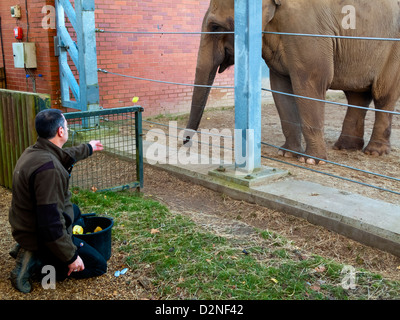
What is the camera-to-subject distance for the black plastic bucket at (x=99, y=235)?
365cm

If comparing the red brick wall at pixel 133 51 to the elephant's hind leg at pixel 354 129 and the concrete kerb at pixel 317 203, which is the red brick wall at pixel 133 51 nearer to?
the concrete kerb at pixel 317 203

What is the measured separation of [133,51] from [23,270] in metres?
7.42

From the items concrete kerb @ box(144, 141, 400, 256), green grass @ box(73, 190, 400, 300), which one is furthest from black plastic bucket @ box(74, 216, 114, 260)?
concrete kerb @ box(144, 141, 400, 256)

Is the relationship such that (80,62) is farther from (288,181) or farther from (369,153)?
(369,153)

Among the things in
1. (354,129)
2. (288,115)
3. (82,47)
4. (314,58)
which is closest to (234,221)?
(314,58)

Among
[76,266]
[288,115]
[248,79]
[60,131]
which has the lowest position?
[76,266]

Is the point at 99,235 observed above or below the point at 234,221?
above

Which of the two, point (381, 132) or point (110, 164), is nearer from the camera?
point (110, 164)

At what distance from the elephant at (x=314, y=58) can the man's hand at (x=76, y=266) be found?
148 inches

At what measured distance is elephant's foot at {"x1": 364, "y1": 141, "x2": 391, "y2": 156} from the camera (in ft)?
25.2

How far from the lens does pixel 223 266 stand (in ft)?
12.3

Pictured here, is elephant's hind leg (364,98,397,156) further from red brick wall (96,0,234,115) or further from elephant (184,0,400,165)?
red brick wall (96,0,234,115)

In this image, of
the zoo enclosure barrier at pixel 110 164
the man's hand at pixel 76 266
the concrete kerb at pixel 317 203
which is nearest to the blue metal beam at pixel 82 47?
the zoo enclosure barrier at pixel 110 164

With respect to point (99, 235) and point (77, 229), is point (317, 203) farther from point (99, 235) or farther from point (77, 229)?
point (77, 229)
